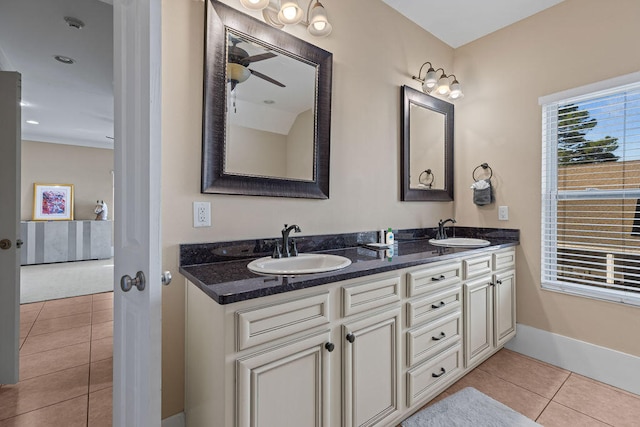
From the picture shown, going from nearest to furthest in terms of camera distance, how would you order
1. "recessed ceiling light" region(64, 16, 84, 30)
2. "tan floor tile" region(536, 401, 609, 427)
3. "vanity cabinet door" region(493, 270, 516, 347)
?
"tan floor tile" region(536, 401, 609, 427), "vanity cabinet door" region(493, 270, 516, 347), "recessed ceiling light" region(64, 16, 84, 30)

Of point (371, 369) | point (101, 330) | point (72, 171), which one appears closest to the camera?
point (371, 369)

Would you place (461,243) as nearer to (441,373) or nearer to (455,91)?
(441,373)

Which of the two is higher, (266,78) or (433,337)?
(266,78)

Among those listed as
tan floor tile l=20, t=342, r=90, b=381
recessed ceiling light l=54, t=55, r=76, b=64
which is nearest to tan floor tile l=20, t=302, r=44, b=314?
tan floor tile l=20, t=342, r=90, b=381

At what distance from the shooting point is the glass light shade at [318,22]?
5.74 ft

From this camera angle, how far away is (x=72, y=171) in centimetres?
643

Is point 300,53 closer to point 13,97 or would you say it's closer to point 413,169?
point 413,169

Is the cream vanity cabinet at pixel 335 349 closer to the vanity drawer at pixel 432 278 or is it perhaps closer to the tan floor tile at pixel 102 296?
the vanity drawer at pixel 432 278

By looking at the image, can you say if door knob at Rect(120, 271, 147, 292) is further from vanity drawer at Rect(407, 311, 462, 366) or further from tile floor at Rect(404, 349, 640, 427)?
tile floor at Rect(404, 349, 640, 427)

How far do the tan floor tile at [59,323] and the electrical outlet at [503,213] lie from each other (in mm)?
3995

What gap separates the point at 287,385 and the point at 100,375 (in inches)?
70.5

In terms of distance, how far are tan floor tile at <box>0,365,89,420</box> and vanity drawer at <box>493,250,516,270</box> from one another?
2913 millimetres

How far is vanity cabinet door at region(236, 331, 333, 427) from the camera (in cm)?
104

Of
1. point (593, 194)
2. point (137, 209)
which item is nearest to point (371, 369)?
point (137, 209)
